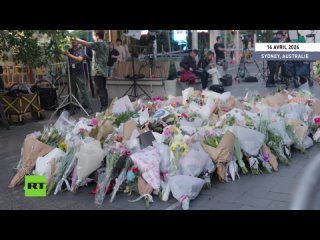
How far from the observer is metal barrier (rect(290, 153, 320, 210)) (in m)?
1.49

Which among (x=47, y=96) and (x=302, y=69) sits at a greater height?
(x=302, y=69)

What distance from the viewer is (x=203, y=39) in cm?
2184

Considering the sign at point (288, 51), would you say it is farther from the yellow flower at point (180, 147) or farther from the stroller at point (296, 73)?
the yellow flower at point (180, 147)

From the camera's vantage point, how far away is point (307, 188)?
1.49 metres

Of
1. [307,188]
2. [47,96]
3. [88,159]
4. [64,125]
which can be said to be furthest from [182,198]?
[47,96]

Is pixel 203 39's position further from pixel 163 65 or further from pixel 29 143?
pixel 29 143

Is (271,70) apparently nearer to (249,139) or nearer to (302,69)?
(302,69)

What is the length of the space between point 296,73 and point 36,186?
32.1ft

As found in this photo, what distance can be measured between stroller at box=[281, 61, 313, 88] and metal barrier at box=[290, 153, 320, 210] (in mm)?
11863

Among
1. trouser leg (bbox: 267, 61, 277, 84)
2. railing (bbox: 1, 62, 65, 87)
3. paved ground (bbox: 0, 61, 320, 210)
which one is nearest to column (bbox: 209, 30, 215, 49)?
trouser leg (bbox: 267, 61, 277, 84)

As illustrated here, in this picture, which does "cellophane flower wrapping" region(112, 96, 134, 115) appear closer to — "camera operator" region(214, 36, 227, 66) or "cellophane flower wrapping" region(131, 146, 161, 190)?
"cellophane flower wrapping" region(131, 146, 161, 190)
